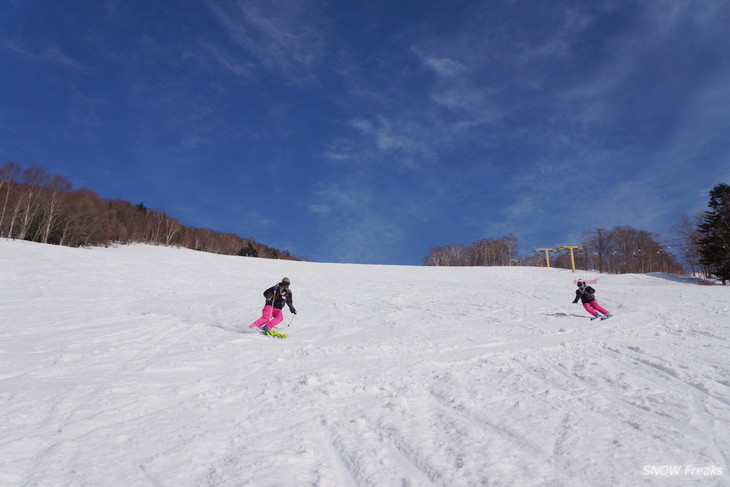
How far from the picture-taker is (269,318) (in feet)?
34.0

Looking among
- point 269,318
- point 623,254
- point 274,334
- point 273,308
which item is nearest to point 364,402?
point 274,334

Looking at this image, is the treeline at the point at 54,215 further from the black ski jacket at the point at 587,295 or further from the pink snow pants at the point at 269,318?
the black ski jacket at the point at 587,295

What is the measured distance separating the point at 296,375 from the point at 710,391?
18.6 ft

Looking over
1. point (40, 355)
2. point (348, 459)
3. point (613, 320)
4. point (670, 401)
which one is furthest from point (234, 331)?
point (613, 320)

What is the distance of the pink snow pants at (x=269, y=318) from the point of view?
10192mm

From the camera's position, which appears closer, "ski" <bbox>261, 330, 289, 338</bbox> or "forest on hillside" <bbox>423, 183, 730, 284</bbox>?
"ski" <bbox>261, 330, 289, 338</bbox>

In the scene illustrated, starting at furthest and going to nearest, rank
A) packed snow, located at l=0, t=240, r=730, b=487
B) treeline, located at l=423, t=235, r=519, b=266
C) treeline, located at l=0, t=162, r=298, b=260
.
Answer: treeline, located at l=423, t=235, r=519, b=266
treeline, located at l=0, t=162, r=298, b=260
packed snow, located at l=0, t=240, r=730, b=487

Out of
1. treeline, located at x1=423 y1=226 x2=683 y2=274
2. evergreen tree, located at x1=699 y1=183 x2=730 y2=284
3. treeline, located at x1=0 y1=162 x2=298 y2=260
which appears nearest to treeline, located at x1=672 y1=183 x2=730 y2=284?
evergreen tree, located at x1=699 y1=183 x2=730 y2=284

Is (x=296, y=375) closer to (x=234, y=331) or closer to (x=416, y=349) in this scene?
(x=416, y=349)

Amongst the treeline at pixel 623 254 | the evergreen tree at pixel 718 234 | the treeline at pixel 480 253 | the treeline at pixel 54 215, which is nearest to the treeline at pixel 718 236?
the evergreen tree at pixel 718 234

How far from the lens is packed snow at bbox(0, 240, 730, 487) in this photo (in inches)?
113

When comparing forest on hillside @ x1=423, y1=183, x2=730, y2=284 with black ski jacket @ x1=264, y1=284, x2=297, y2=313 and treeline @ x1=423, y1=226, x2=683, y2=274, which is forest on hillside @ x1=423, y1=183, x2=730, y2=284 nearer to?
treeline @ x1=423, y1=226, x2=683, y2=274

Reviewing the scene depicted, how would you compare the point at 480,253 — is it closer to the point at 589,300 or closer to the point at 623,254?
the point at 623,254

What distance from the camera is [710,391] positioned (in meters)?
4.48
